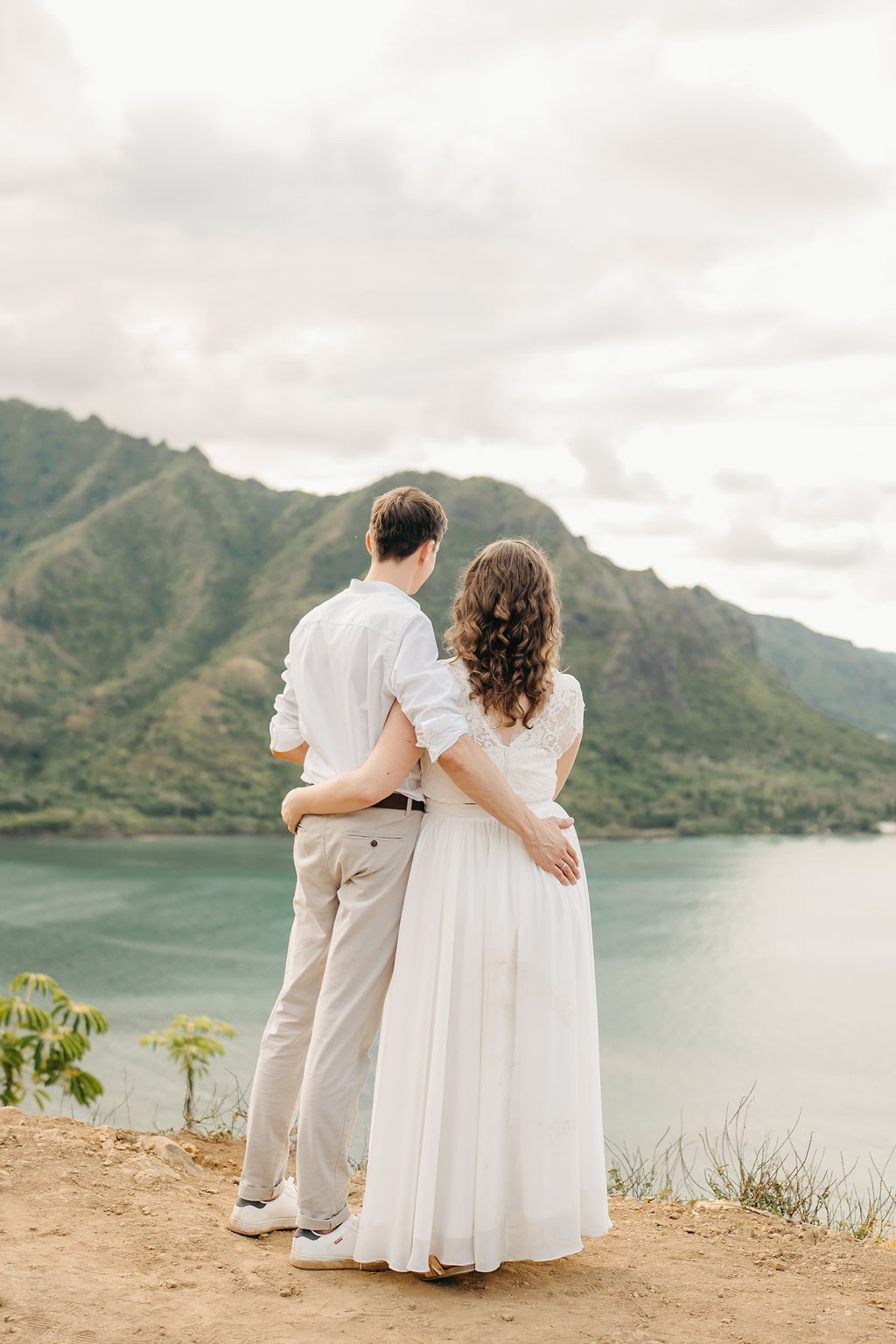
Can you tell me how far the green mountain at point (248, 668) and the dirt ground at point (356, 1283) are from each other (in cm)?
4630

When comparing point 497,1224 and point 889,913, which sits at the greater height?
point 497,1224

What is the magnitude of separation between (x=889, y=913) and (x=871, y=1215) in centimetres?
3470

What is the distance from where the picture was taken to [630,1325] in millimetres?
1961

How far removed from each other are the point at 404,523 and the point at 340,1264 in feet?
5.30

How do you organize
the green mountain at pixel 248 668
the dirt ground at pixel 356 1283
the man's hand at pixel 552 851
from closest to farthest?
the dirt ground at pixel 356 1283 < the man's hand at pixel 552 851 < the green mountain at pixel 248 668

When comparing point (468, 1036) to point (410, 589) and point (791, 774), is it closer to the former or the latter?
point (410, 589)

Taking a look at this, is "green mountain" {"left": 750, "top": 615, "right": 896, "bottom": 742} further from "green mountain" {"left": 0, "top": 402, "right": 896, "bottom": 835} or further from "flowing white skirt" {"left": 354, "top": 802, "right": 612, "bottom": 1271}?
"flowing white skirt" {"left": 354, "top": 802, "right": 612, "bottom": 1271}

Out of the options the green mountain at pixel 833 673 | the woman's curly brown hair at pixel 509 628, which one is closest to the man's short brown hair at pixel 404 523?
the woman's curly brown hair at pixel 509 628

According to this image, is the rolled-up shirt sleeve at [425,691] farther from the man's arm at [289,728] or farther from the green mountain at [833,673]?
the green mountain at [833,673]

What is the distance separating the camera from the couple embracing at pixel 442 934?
2.15 metres

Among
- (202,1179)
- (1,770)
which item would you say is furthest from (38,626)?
(202,1179)

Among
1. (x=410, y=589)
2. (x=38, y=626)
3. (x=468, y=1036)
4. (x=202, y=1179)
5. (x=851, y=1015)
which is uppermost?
(x=38, y=626)

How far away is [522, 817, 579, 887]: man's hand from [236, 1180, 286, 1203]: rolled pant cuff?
1020 millimetres

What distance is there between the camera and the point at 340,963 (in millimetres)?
2225
